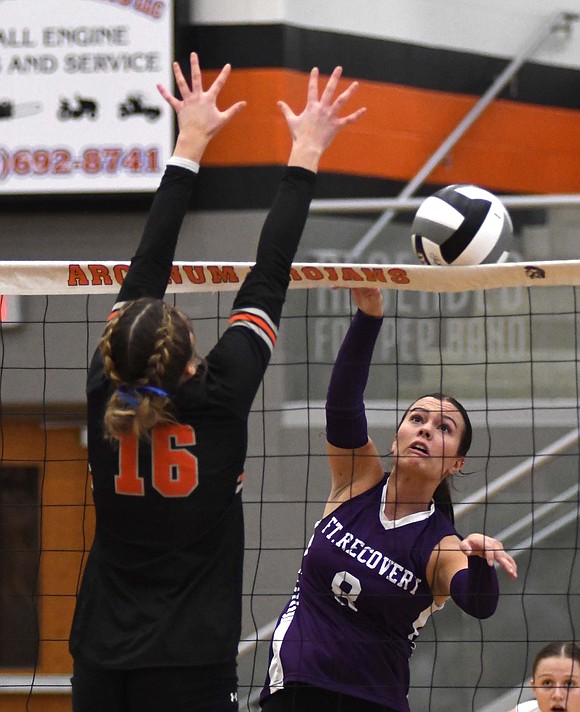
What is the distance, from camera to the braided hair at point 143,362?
8.81 ft

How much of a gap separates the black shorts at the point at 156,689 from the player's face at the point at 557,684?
1778 mm

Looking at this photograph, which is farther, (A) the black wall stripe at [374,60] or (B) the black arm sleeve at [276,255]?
(A) the black wall stripe at [374,60]

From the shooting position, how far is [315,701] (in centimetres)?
345

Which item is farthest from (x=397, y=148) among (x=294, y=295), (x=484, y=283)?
(x=484, y=283)

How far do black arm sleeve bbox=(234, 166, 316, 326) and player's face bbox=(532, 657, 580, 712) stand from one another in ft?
6.85

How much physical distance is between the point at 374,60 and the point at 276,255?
5.02 meters

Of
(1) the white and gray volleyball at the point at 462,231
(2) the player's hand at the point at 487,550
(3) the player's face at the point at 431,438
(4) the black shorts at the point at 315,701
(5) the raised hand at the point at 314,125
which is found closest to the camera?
(5) the raised hand at the point at 314,125

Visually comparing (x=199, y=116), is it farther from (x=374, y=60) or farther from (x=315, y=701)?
(x=374, y=60)

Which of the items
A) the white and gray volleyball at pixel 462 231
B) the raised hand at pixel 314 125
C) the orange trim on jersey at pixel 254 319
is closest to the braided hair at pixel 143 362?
the orange trim on jersey at pixel 254 319

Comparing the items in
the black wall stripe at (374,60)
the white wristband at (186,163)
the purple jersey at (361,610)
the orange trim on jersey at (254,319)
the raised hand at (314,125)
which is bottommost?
the purple jersey at (361,610)

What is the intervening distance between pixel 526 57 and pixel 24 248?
350cm

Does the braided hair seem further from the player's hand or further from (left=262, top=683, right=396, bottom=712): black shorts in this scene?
(left=262, top=683, right=396, bottom=712): black shorts

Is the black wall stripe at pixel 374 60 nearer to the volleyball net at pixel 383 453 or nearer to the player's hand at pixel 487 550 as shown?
the volleyball net at pixel 383 453

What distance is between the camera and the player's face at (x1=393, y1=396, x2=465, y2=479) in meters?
3.61
